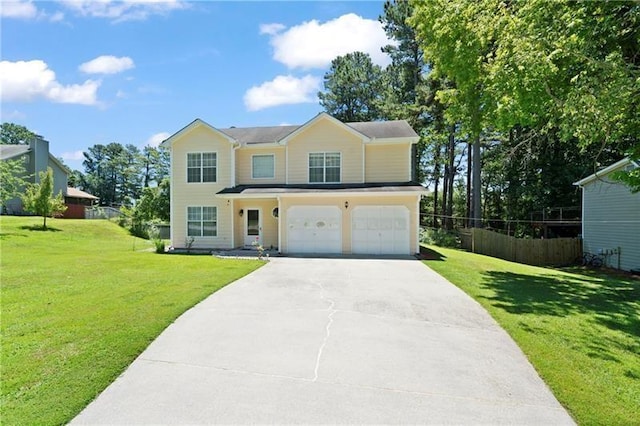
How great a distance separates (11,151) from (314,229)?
3441 centimetres

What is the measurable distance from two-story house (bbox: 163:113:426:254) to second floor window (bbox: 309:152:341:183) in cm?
5

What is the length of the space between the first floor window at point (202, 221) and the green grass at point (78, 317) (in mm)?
5136

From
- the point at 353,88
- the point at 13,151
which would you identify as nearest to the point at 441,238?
the point at 353,88

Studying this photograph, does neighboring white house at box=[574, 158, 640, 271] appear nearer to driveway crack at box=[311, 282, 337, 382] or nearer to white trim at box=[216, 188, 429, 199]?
white trim at box=[216, 188, 429, 199]

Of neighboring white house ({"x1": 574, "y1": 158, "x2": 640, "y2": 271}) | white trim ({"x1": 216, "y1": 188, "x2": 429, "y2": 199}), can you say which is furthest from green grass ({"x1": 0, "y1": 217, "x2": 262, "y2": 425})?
neighboring white house ({"x1": 574, "y1": 158, "x2": 640, "y2": 271})

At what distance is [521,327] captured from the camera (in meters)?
6.41

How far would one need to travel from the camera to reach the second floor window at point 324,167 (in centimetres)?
1825

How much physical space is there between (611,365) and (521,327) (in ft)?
4.98

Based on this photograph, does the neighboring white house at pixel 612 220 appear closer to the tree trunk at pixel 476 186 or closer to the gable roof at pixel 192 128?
the tree trunk at pixel 476 186

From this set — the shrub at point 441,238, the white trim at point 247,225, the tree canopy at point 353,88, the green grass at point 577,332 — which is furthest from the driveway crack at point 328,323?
the tree canopy at point 353,88

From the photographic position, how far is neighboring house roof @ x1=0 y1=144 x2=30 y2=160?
31967mm

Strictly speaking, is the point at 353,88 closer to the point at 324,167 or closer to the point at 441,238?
the point at 441,238

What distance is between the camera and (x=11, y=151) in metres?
33.6

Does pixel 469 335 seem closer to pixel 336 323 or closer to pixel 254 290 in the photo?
pixel 336 323
